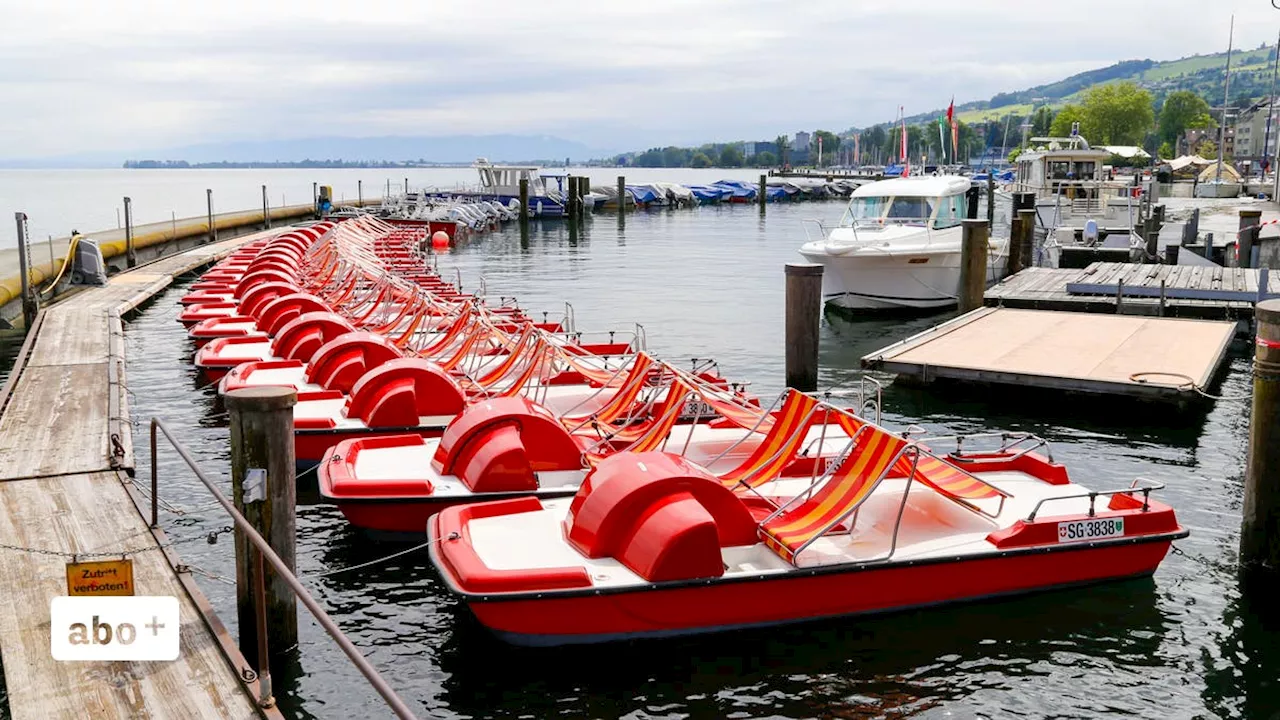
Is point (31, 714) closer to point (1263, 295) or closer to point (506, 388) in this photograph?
point (506, 388)

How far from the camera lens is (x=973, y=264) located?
79.5 feet

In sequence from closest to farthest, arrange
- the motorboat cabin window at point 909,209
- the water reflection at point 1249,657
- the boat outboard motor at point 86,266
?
the water reflection at point 1249,657 → the boat outboard motor at point 86,266 → the motorboat cabin window at point 909,209

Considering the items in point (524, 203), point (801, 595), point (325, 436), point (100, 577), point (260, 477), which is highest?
point (524, 203)

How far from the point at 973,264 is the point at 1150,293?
3587 millimetres

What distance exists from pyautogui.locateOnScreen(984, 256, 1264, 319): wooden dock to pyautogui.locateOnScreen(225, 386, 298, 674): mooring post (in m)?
19.4

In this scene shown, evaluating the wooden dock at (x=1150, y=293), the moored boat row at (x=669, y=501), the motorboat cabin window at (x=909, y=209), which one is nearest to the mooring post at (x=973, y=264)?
the wooden dock at (x=1150, y=293)

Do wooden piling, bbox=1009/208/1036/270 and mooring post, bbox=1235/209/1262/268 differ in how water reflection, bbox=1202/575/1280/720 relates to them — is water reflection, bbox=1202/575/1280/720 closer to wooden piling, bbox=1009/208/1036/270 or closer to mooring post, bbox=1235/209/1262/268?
wooden piling, bbox=1009/208/1036/270

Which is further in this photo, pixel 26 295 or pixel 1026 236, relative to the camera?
pixel 1026 236

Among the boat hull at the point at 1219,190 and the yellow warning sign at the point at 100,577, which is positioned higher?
the boat hull at the point at 1219,190

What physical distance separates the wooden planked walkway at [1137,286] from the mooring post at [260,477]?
763 inches

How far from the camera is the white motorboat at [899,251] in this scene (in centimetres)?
2894

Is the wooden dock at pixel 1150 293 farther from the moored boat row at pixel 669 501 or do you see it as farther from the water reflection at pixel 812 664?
the water reflection at pixel 812 664

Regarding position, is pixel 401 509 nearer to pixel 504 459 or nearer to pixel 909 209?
pixel 504 459

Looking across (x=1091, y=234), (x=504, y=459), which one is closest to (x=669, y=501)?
(x=504, y=459)
